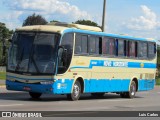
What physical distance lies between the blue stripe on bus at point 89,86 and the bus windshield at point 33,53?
59 cm

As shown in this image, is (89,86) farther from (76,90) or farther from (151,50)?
(151,50)

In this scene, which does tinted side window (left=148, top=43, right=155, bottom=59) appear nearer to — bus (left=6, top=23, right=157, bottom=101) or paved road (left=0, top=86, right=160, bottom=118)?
bus (left=6, top=23, right=157, bottom=101)

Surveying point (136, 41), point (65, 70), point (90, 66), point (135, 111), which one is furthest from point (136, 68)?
point (135, 111)

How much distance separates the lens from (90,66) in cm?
2570

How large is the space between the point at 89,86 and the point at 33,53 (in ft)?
12.5

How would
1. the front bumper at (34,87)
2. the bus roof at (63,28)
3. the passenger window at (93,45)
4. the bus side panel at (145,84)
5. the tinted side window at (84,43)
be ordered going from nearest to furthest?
1. the front bumper at (34,87)
2. the bus roof at (63,28)
3. the tinted side window at (84,43)
4. the passenger window at (93,45)
5. the bus side panel at (145,84)

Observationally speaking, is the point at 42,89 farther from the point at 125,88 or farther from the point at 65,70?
the point at 125,88

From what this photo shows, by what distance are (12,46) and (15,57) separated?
0.56 m

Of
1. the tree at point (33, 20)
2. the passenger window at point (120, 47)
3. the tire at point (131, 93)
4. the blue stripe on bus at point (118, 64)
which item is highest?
the tree at point (33, 20)

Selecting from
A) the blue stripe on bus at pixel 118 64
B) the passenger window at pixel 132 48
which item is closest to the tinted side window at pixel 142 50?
the blue stripe on bus at pixel 118 64

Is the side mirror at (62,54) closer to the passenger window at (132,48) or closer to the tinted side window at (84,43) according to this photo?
the tinted side window at (84,43)

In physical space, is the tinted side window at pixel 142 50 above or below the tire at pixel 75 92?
above

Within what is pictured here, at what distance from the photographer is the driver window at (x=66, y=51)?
23250mm

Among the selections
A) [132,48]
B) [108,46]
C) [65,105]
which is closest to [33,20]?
[132,48]
